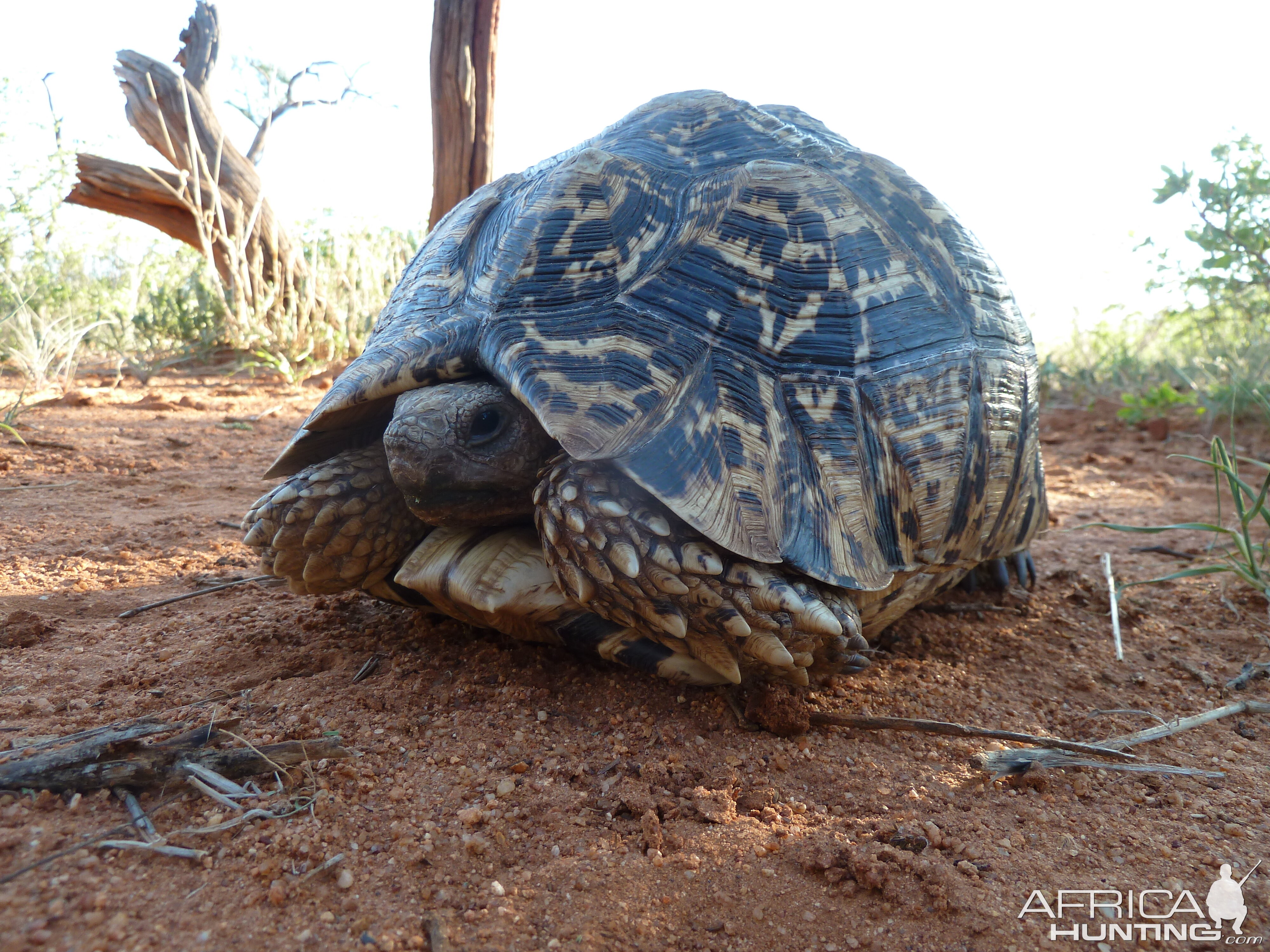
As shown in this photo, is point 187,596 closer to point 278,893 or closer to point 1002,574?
point 278,893

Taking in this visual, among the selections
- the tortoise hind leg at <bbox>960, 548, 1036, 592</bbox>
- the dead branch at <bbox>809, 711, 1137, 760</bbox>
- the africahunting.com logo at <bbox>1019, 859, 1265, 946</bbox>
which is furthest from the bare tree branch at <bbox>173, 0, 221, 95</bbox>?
the africahunting.com logo at <bbox>1019, 859, 1265, 946</bbox>

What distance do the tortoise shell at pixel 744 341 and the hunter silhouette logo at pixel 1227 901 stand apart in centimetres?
76

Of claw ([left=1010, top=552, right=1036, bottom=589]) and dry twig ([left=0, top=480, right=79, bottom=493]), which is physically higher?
dry twig ([left=0, top=480, right=79, bottom=493])

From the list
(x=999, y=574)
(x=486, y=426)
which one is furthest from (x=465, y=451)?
(x=999, y=574)

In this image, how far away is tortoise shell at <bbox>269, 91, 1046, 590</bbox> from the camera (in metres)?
1.67

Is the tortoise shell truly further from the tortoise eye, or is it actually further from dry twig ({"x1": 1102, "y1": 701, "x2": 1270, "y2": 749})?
dry twig ({"x1": 1102, "y1": 701, "x2": 1270, "y2": 749})

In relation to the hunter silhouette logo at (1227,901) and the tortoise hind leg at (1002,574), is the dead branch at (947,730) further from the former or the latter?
the tortoise hind leg at (1002,574)

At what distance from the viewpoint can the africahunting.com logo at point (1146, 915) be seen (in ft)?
3.80

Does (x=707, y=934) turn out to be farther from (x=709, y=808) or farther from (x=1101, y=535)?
(x=1101, y=535)

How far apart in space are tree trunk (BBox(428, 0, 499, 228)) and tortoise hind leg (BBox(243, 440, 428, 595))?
3.19 m

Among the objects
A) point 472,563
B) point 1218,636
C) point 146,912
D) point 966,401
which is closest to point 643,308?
point 472,563

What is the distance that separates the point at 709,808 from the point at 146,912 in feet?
2.82

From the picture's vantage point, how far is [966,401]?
205 cm

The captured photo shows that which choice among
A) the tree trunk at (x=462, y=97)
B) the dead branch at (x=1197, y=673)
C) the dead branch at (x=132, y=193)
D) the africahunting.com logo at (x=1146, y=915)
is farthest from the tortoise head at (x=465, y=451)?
the dead branch at (x=132, y=193)
